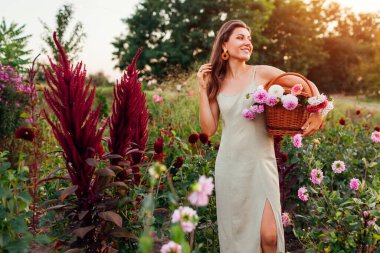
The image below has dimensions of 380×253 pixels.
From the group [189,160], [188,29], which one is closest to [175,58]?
[188,29]

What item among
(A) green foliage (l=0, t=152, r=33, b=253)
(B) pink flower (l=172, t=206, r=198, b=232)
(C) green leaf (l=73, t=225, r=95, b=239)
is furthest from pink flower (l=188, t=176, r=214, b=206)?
(C) green leaf (l=73, t=225, r=95, b=239)

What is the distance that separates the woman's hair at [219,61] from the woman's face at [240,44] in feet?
0.14

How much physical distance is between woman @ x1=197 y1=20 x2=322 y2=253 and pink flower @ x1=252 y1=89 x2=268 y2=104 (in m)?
0.19

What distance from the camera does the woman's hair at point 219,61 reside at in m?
3.00

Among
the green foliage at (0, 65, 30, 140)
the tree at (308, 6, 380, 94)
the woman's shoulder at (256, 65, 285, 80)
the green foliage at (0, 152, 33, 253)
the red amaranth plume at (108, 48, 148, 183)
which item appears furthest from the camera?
the tree at (308, 6, 380, 94)

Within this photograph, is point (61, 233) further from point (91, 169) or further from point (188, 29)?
point (188, 29)

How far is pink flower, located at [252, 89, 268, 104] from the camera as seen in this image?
261 cm

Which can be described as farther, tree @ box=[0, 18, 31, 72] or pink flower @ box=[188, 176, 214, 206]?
tree @ box=[0, 18, 31, 72]

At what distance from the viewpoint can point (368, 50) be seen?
36.2 meters

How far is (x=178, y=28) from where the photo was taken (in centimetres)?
2706

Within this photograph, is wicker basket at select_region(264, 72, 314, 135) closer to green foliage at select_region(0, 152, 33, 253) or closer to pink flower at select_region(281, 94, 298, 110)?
pink flower at select_region(281, 94, 298, 110)

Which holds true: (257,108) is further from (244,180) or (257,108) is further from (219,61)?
(219,61)

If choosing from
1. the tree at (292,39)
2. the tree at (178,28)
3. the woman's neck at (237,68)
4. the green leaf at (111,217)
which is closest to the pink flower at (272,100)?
the woman's neck at (237,68)

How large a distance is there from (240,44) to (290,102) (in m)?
0.62
